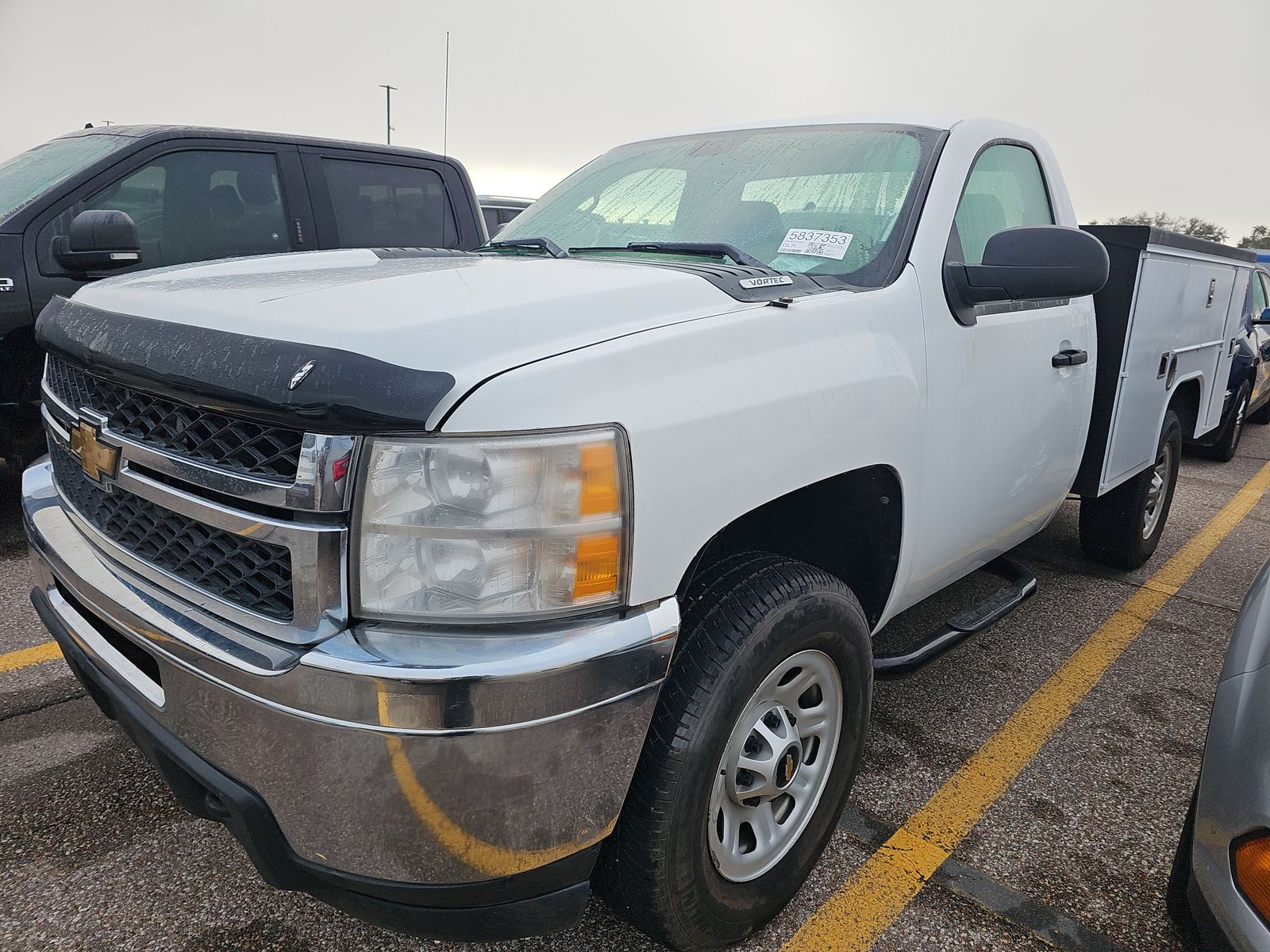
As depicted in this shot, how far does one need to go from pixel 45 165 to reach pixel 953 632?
15.4 feet

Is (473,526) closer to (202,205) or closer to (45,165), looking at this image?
(202,205)

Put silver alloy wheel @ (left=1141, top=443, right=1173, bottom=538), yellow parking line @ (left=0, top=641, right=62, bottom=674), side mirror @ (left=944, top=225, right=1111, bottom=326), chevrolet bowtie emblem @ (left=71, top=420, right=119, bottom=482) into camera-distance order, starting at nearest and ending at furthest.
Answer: chevrolet bowtie emblem @ (left=71, top=420, right=119, bottom=482)
side mirror @ (left=944, top=225, right=1111, bottom=326)
yellow parking line @ (left=0, top=641, right=62, bottom=674)
silver alloy wheel @ (left=1141, top=443, right=1173, bottom=538)

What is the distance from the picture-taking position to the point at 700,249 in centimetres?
233

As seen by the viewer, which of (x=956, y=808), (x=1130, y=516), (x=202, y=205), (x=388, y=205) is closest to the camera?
(x=956, y=808)

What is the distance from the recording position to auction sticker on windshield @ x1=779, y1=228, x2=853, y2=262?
2.32 metres

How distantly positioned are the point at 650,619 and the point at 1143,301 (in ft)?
9.21

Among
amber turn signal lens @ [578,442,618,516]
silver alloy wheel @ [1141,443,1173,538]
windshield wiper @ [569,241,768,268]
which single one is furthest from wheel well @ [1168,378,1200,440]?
amber turn signal lens @ [578,442,618,516]

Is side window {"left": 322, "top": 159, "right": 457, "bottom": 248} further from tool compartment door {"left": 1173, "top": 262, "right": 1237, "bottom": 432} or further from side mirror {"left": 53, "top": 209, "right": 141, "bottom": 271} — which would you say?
tool compartment door {"left": 1173, "top": 262, "right": 1237, "bottom": 432}

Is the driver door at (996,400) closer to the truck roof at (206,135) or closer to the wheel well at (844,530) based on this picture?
the wheel well at (844,530)

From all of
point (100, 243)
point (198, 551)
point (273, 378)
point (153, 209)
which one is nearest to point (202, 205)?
point (153, 209)

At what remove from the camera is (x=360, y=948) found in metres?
1.87

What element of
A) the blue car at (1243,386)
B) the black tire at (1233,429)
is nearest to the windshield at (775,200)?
the blue car at (1243,386)

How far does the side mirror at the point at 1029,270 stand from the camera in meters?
2.27

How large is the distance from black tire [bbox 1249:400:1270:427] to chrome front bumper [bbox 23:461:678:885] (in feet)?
38.3
